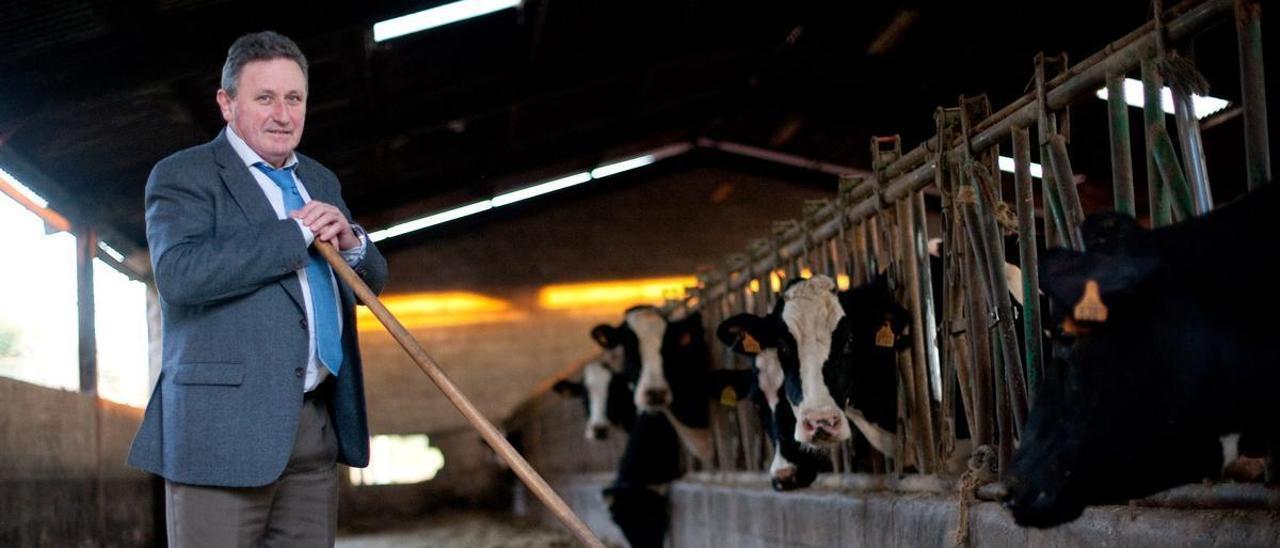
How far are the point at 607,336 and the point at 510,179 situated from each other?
30.8 ft

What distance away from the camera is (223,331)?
2.48 meters

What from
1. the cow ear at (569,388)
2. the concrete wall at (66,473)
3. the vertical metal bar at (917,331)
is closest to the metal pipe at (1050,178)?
the vertical metal bar at (917,331)

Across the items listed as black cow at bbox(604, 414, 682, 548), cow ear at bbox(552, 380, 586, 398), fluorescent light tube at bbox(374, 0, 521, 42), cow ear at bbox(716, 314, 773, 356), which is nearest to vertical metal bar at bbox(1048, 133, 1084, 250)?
cow ear at bbox(716, 314, 773, 356)

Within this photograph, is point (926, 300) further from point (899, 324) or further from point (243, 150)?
point (243, 150)

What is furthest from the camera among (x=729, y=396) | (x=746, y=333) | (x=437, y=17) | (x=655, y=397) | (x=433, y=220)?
(x=433, y=220)

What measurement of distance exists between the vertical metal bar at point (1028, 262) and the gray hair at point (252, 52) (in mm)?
1917

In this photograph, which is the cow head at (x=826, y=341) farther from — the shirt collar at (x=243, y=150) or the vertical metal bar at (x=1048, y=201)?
→ the shirt collar at (x=243, y=150)

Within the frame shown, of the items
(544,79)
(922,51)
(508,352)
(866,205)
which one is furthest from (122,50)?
(508,352)

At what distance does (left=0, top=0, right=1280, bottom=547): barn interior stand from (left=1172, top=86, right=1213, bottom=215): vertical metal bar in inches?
5.3

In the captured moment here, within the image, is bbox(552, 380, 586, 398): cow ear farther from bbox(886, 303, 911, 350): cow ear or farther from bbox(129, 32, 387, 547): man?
bbox(129, 32, 387, 547): man

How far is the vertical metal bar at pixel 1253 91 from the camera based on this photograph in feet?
9.05

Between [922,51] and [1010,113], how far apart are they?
30.2 feet

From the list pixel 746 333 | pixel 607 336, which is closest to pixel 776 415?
pixel 746 333

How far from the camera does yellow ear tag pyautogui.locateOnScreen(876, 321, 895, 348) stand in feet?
16.5
